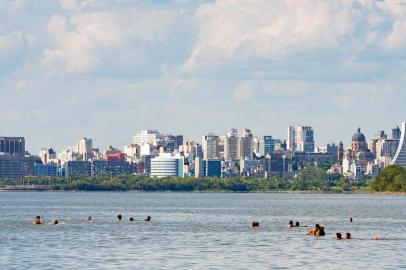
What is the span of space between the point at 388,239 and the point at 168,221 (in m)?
39.5

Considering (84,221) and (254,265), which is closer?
(254,265)

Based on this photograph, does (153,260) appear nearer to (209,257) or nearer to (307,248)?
(209,257)

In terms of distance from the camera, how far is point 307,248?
93.2 metres

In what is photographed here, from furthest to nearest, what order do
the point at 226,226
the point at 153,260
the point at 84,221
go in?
the point at 84,221, the point at 226,226, the point at 153,260

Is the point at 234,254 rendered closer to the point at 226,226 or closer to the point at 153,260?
the point at 153,260

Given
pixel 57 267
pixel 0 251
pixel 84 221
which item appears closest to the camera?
pixel 57 267

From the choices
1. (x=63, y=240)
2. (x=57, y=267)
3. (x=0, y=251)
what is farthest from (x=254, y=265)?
(x=63, y=240)

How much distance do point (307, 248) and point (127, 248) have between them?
12.6 metres

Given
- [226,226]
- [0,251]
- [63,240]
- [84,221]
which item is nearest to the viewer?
[0,251]

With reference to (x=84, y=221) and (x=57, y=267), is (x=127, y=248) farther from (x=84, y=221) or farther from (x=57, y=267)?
(x=84, y=221)

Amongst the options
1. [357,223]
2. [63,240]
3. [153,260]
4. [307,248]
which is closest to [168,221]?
[357,223]

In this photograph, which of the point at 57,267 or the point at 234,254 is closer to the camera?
the point at 57,267

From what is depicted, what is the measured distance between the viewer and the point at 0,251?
89.4 meters

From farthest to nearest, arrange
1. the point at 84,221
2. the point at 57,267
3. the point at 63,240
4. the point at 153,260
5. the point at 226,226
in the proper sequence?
the point at 84,221 → the point at 226,226 → the point at 63,240 → the point at 153,260 → the point at 57,267
